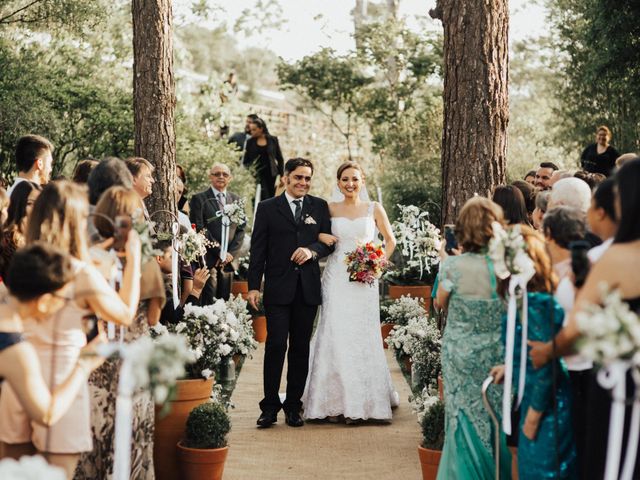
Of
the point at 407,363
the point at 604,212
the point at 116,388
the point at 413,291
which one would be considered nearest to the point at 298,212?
the point at 407,363

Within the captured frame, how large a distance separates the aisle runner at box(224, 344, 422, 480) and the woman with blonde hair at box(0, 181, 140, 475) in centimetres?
266

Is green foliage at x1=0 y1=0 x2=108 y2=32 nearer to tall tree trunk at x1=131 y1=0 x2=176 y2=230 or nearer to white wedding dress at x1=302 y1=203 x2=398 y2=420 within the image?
tall tree trunk at x1=131 y1=0 x2=176 y2=230

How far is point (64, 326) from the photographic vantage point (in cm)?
392

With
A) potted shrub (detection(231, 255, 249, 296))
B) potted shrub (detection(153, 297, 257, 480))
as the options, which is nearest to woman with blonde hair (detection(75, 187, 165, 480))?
potted shrub (detection(153, 297, 257, 480))

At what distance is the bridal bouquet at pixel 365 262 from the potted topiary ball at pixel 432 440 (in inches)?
75.6

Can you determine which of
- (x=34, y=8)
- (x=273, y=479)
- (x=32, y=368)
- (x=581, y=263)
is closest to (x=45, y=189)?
Answer: (x=32, y=368)

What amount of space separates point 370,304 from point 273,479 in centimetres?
203

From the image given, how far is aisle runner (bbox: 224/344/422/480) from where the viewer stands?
6.57m

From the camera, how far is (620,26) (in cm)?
1374

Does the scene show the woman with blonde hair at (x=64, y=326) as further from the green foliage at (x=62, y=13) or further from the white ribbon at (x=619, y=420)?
the green foliage at (x=62, y=13)

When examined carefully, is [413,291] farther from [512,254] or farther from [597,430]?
[597,430]

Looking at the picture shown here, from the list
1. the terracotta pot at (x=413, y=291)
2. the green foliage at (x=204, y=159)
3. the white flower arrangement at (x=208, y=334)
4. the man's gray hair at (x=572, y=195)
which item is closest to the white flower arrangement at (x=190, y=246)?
the white flower arrangement at (x=208, y=334)

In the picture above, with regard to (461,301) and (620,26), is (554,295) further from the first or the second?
(620,26)

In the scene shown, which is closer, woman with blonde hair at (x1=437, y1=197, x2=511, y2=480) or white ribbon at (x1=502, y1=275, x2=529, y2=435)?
white ribbon at (x1=502, y1=275, x2=529, y2=435)
